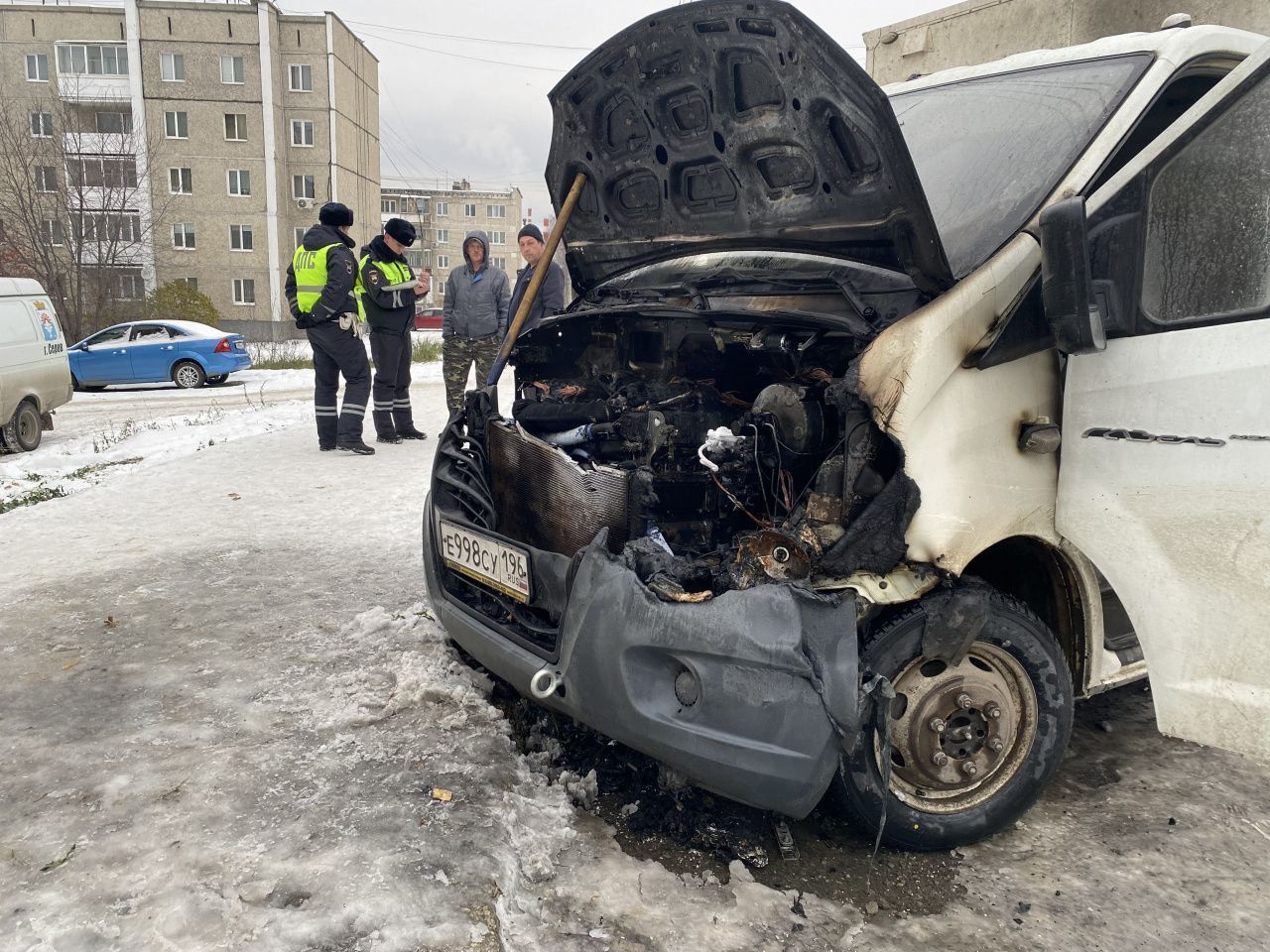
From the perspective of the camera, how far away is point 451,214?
80.2m

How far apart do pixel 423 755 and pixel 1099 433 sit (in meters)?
2.24

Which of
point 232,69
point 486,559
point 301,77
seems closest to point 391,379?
point 486,559

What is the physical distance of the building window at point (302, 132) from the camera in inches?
1548

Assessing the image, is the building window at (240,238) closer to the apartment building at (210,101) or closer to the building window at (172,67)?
the apartment building at (210,101)

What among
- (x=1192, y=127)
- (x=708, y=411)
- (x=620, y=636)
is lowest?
(x=620, y=636)

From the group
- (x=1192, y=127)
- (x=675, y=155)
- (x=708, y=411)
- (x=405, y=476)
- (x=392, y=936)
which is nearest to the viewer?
(x=392, y=936)

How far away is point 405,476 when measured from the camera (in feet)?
23.4

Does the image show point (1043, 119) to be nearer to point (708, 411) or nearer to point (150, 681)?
point (708, 411)

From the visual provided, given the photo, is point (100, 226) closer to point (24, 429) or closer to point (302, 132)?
point (24, 429)

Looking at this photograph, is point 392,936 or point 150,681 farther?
point 150,681

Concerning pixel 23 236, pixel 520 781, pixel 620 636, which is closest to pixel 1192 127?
pixel 620 636

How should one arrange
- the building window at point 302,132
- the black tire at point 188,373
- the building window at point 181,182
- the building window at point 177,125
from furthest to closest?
the building window at point 302,132
the building window at point 181,182
the building window at point 177,125
the black tire at point 188,373

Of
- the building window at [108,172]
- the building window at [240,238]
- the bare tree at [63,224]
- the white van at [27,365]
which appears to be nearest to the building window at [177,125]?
the building window at [240,238]

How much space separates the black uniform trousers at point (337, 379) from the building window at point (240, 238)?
34973 mm
